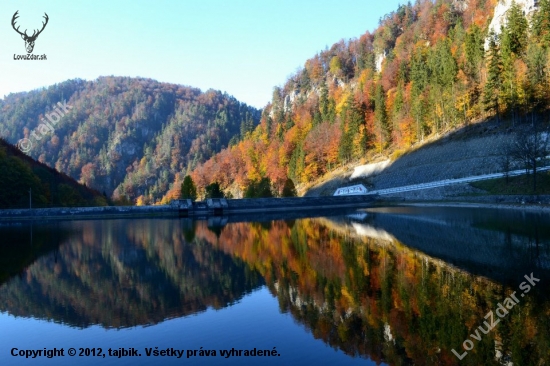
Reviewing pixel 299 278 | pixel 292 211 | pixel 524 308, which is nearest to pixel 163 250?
pixel 299 278

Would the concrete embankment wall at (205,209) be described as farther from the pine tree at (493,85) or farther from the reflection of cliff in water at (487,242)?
the reflection of cliff in water at (487,242)

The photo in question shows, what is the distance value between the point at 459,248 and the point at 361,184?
54.3 metres

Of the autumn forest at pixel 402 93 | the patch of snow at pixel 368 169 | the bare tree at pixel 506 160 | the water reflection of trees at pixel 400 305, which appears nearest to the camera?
the water reflection of trees at pixel 400 305

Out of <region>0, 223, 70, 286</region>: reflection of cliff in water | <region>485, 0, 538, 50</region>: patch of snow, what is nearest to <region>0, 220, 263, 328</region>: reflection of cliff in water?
<region>0, 223, 70, 286</region>: reflection of cliff in water

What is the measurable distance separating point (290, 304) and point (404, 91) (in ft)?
283

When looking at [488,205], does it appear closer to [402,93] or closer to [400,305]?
[400,305]

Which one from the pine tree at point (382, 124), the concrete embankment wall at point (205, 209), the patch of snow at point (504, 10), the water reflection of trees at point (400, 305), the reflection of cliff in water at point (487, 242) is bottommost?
the water reflection of trees at point (400, 305)

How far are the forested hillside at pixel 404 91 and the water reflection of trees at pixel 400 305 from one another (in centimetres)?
4965

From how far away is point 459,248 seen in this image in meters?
19.6

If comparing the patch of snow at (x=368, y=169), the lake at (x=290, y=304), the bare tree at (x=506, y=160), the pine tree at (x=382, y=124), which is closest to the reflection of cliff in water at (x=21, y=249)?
the lake at (x=290, y=304)

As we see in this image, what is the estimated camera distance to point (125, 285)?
1588cm

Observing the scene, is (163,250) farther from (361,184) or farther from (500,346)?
(361,184)

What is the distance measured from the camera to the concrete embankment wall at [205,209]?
5228 centimetres

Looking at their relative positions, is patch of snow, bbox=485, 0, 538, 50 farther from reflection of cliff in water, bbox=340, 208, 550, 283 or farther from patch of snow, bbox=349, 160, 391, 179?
reflection of cliff in water, bbox=340, 208, 550, 283
